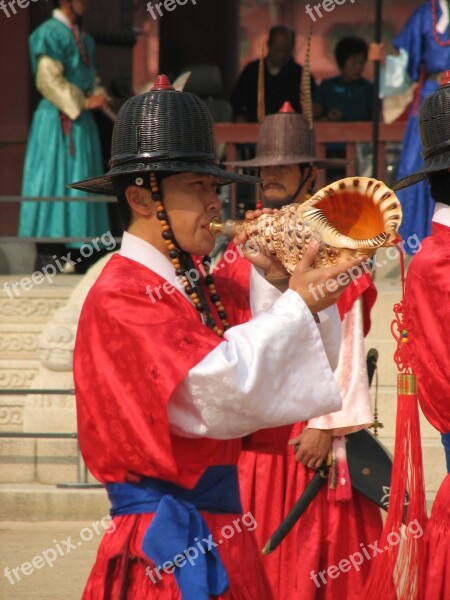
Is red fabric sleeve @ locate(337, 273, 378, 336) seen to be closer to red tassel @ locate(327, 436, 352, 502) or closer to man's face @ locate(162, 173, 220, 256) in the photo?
red tassel @ locate(327, 436, 352, 502)

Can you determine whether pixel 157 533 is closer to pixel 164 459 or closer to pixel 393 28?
pixel 164 459

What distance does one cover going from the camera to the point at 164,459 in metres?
3.04

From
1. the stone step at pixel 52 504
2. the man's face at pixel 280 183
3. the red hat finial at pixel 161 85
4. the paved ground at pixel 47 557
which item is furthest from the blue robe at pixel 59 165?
the red hat finial at pixel 161 85

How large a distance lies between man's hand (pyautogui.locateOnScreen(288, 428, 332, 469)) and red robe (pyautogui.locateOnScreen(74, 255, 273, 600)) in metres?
1.36

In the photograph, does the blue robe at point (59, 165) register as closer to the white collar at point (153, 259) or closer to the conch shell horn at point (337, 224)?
the white collar at point (153, 259)

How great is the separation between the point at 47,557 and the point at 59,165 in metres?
3.78

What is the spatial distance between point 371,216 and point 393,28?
24861mm

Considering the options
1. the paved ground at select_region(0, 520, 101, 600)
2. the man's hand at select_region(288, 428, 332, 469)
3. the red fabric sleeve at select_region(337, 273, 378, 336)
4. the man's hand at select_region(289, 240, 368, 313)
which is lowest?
the paved ground at select_region(0, 520, 101, 600)

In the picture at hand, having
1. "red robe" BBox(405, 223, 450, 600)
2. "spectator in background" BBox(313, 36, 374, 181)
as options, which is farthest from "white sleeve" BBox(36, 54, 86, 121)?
"red robe" BBox(405, 223, 450, 600)

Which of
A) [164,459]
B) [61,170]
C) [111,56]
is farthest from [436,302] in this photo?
[111,56]

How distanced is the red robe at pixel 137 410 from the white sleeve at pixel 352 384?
1.38 m

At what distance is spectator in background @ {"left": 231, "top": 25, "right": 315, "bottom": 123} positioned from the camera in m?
9.22

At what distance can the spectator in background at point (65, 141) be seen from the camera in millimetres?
8992

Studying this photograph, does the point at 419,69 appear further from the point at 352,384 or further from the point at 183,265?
the point at 183,265
